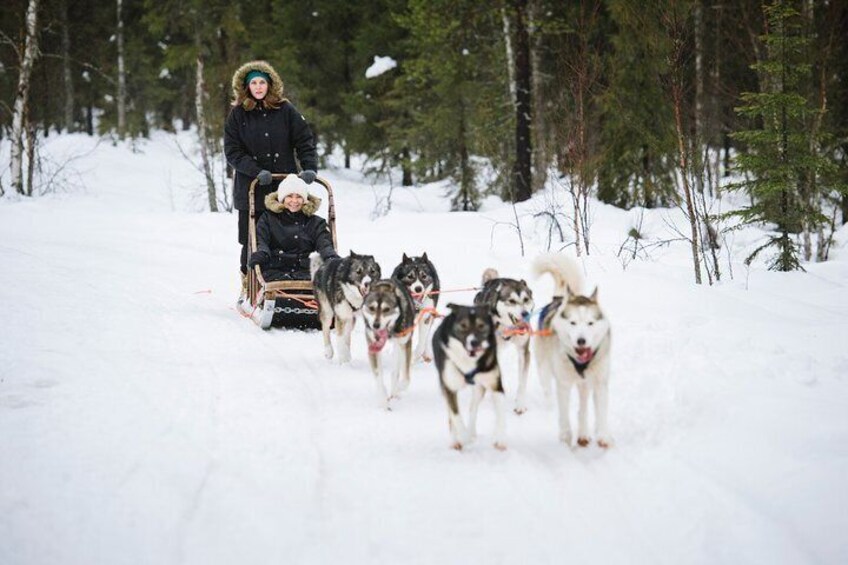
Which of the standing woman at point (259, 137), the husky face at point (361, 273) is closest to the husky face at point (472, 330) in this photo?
the husky face at point (361, 273)

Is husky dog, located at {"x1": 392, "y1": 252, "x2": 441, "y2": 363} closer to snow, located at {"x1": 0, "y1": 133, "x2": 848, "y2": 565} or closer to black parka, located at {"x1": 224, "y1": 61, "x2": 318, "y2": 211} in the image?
snow, located at {"x1": 0, "y1": 133, "x2": 848, "y2": 565}

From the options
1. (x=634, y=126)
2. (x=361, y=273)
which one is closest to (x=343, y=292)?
(x=361, y=273)

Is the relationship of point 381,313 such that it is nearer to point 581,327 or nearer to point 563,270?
point 563,270

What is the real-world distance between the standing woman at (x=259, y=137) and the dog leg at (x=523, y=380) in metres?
3.22

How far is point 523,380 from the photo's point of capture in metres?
3.98

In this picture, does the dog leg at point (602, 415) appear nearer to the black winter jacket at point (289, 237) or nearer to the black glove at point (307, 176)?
the black winter jacket at point (289, 237)

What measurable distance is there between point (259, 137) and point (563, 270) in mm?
4258

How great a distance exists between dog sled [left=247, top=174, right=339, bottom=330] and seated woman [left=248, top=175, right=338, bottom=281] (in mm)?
A: 131

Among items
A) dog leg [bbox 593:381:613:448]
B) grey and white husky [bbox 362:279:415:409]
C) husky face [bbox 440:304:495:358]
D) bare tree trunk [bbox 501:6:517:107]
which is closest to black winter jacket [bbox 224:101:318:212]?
grey and white husky [bbox 362:279:415:409]

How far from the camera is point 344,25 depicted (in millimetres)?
21359

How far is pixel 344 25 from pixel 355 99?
3.71 metres

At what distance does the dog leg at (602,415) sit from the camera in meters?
3.13

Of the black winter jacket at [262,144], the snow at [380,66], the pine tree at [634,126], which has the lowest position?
the black winter jacket at [262,144]

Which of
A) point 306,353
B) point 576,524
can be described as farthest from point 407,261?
point 576,524
